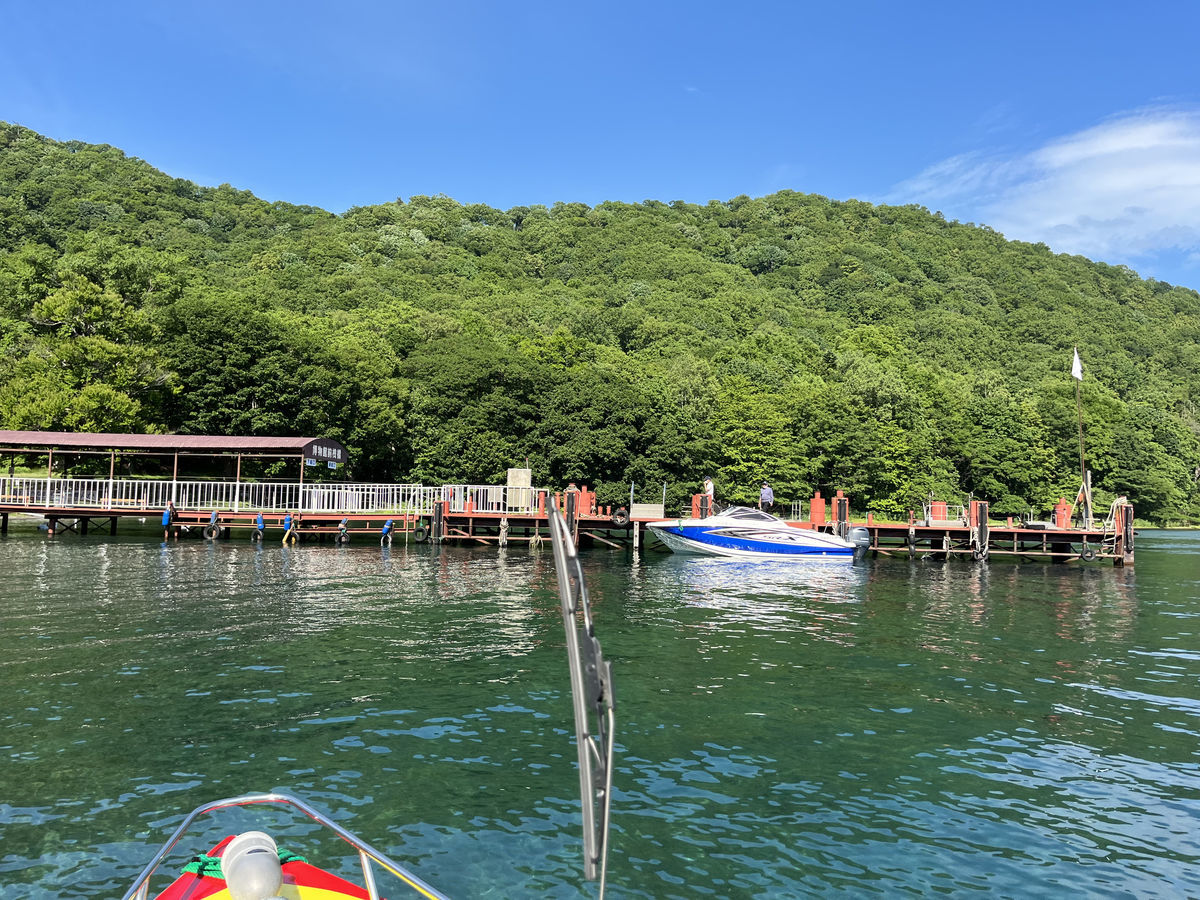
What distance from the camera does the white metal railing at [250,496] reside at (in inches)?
1518

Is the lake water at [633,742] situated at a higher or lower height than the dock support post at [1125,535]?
lower

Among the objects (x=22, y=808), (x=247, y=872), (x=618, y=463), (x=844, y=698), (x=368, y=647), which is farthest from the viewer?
(x=618, y=463)

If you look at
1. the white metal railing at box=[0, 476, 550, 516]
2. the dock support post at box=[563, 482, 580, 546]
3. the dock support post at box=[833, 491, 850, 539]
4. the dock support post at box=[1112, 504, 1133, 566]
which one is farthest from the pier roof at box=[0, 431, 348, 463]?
the dock support post at box=[1112, 504, 1133, 566]

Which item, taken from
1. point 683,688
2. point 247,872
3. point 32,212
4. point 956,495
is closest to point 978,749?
point 683,688

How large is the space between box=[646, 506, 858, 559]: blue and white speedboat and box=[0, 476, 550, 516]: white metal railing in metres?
8.27

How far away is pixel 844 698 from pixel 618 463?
3660 cm

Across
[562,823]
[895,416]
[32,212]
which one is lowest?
[562,823]

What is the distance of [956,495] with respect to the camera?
62.1 metres

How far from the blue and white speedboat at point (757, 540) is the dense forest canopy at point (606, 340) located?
39.8ft

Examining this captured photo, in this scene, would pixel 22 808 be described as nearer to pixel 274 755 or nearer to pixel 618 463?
pixel 274 755

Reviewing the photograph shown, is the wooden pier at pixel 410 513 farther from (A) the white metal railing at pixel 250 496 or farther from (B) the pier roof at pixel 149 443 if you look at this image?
(B) the pier roof at pixel 149 443

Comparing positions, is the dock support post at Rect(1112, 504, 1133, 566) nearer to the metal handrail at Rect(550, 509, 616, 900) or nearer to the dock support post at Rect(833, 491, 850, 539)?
the dock support post at Rect(833, 491, 850, 539)

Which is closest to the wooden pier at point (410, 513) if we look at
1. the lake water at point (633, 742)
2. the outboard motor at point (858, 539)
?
the outboard motor at point (858, 539)

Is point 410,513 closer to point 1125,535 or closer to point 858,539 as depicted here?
point 858,539
